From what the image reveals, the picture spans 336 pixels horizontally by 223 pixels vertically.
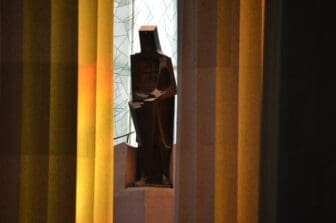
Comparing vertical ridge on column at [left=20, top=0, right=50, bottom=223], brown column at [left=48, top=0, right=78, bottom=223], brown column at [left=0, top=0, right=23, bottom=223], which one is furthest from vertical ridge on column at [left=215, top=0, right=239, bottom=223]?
brown column at [left=0, top=0, right=23, bottom=223]

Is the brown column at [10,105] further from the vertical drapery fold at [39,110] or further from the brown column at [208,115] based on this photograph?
the brown column at [208,115]

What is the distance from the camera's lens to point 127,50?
17.3 feet

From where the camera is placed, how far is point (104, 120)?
3936 mm

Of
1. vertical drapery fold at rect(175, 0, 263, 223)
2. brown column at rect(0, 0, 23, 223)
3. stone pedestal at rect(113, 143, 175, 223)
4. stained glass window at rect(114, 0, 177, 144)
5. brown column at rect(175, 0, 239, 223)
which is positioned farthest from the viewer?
stained glass window at rect(114, 0, 177, 144)

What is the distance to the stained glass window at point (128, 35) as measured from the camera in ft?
16.9

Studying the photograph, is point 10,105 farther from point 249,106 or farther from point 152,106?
point 249,106

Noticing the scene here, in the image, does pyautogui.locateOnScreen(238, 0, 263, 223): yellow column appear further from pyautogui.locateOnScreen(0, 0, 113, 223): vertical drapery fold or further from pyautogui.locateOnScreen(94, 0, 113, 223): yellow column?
pyautogui.locateOnScreen(0, 0, 113, 223): vertical drapery fold

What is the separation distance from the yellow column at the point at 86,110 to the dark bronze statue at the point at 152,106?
1.69ft

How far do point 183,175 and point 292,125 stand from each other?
122 centimetres

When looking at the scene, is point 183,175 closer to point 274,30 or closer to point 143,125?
point 143,125

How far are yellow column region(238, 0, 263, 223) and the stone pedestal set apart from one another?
86 cm

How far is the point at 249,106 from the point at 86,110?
863 millimetres

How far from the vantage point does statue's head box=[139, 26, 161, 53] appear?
4.33m

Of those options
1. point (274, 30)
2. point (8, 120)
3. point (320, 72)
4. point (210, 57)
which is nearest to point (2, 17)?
point (8, 120)
